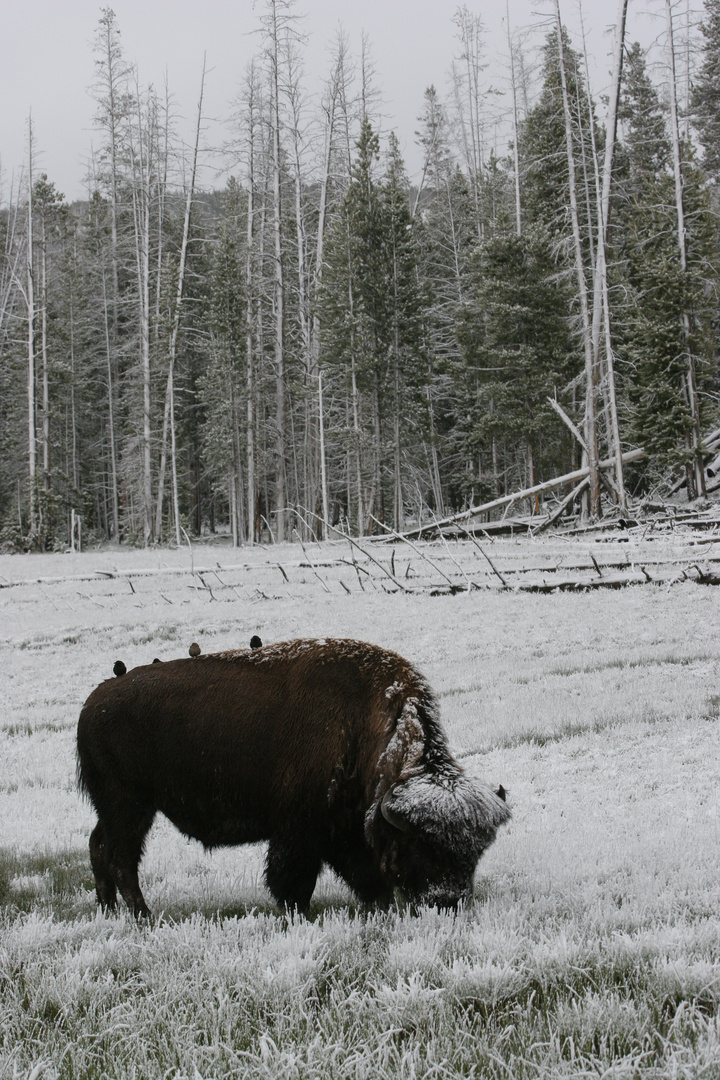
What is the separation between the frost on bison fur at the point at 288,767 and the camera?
342 cm

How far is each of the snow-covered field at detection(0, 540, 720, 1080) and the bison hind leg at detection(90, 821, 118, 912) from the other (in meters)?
0.15

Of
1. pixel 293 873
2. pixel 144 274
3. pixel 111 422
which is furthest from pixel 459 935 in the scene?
pixel 111 422

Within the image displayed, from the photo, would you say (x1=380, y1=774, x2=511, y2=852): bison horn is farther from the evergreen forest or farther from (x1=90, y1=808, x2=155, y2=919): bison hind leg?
the evergreen forest

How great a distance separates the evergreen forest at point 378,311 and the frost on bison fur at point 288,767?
18068 mm

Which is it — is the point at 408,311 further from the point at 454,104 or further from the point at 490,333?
the point at 454,104

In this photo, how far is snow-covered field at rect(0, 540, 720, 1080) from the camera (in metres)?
2.32

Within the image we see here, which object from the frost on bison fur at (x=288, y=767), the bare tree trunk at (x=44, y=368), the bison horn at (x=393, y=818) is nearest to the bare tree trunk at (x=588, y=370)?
the frost on bison fur at (x=288, y=767)

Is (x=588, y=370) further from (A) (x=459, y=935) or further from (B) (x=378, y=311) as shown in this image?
(A) (x=459, y=935)

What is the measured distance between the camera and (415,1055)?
7.30 ft

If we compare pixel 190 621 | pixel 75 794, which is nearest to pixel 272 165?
pixel 190 621

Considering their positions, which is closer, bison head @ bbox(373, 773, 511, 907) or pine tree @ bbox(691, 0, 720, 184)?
bison head @ bbox(373, 773, 511, 907)

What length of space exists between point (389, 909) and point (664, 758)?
4385 millimetres

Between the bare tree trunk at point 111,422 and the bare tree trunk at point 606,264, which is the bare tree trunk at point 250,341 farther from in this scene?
the bare tree trunk at point 606,264

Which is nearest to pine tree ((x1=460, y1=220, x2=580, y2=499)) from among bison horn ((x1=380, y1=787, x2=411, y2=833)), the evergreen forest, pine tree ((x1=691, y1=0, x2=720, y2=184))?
the evergreen forest
